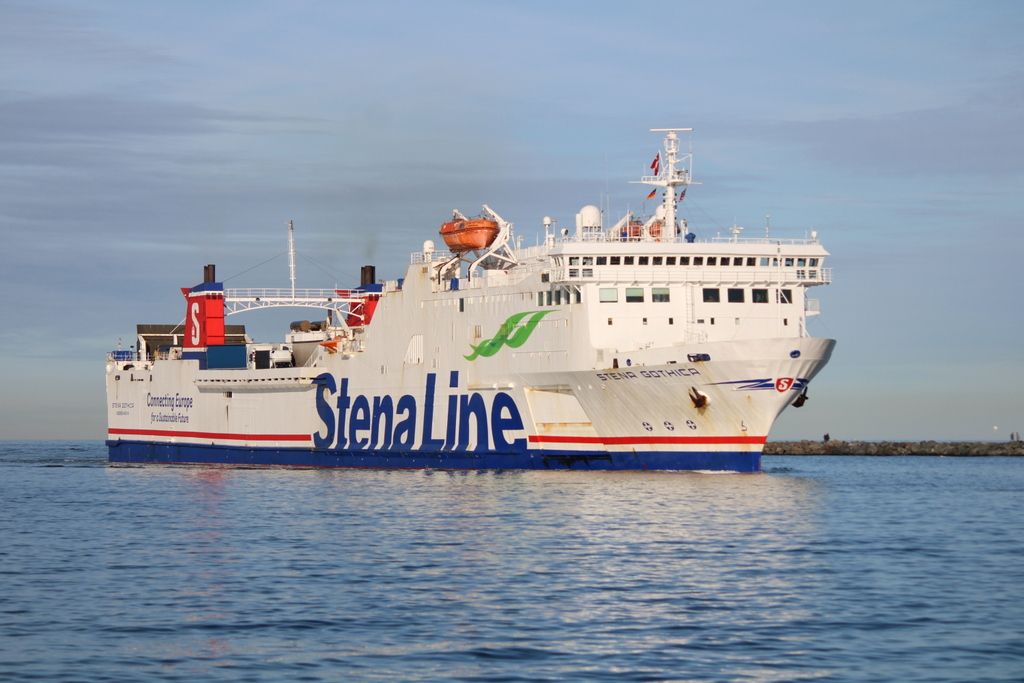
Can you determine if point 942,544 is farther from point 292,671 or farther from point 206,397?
point 206,397

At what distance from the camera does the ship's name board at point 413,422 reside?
4672 cm

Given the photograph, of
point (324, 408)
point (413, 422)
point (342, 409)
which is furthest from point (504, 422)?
point (324, 408)

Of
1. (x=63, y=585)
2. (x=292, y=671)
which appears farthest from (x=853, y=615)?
(x=63, y=585)

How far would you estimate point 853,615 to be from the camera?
742 inches

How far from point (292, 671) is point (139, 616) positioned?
4844 millimetres

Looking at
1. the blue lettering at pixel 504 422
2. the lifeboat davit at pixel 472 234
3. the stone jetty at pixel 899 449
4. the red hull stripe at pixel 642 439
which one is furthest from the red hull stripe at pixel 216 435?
Answer: the stone jetty at pixel 899 449

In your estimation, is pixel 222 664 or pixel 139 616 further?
pixel 139 616

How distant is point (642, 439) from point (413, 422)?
12.9m

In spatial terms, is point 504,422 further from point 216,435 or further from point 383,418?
point 216,435

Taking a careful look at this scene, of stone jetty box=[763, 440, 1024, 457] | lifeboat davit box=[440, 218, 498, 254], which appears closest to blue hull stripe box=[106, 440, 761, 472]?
lifeboat davit box=[440, 218, 498, 254]

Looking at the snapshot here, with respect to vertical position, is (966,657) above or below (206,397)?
below

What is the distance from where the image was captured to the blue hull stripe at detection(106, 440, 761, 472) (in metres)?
41.0

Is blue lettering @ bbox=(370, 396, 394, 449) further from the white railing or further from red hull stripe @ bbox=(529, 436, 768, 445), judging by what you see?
the white railing

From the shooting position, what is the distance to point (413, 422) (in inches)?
2023
